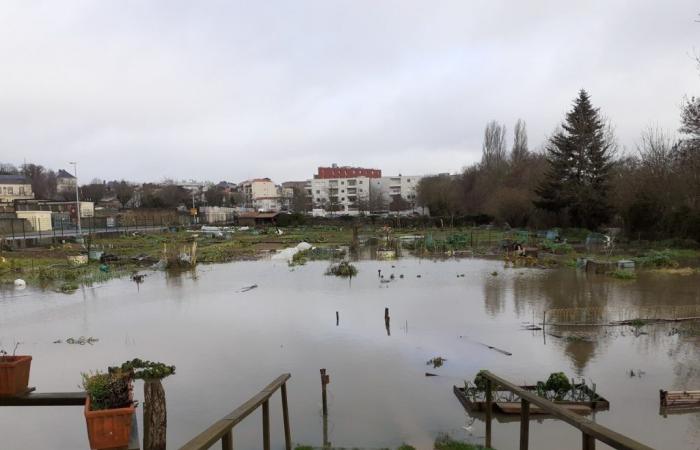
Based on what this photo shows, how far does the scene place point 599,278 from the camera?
2475 cm

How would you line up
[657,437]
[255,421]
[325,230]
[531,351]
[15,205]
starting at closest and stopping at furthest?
[657,437], [255,421], [531,351], [15,205], [325,230]

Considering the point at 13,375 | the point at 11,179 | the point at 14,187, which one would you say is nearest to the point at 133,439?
the point at 13,375

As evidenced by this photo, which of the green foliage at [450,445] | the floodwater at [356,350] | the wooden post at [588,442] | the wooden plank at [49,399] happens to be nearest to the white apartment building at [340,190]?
the floodwater at [356,350]

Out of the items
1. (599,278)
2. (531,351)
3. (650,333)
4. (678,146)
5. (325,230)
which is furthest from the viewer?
(325,230)

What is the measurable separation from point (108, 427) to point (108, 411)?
0.54 feet

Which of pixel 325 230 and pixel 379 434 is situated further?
pixel 325 230

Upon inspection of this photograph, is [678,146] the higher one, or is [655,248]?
[678,146]

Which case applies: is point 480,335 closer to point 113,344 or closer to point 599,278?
point 113,344

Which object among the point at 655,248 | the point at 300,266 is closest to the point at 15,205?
the point at 300,266

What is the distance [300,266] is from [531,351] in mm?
21269

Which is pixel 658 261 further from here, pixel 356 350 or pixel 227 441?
pixel 227 441

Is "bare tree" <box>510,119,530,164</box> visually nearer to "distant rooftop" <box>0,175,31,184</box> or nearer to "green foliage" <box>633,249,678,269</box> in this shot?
"green foliage" <box>633,249,678,269</box>

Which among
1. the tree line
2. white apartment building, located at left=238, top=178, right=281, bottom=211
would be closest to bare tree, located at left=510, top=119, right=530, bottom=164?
the tree line

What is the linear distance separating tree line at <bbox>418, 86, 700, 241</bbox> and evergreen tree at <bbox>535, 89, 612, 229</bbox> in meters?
0.08
